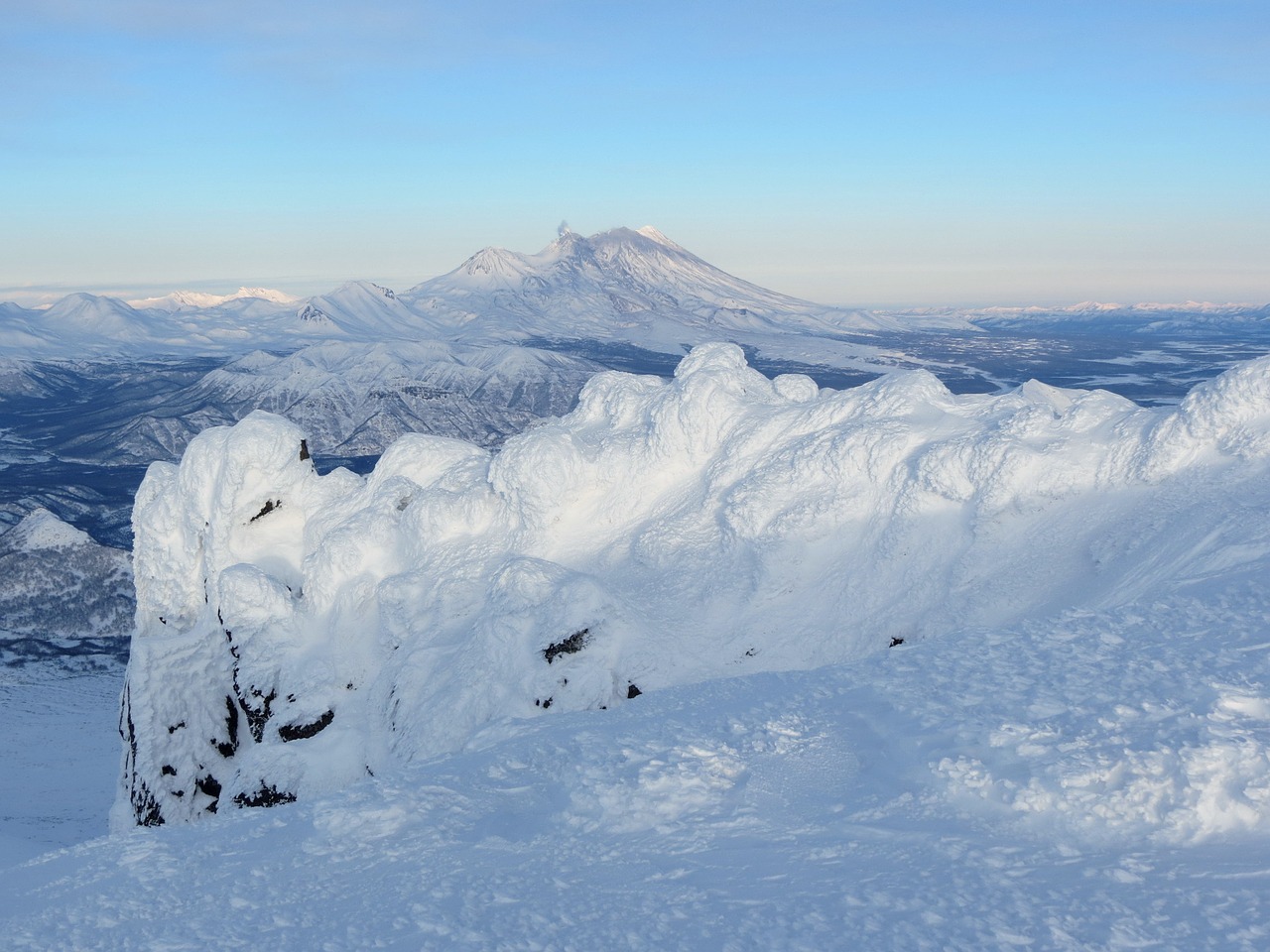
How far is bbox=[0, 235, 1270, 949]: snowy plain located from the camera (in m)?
10.6

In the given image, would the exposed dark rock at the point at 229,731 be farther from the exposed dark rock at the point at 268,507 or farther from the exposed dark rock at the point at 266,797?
the exposed dark rock at the point at 268,507

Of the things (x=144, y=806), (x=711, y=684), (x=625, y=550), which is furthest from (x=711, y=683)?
(x=144, y=806)

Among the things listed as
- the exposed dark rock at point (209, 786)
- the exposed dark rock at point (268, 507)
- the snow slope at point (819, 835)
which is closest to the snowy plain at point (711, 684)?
the snow slope at point (819, 835)

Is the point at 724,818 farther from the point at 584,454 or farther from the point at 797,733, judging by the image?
the point at 584,454

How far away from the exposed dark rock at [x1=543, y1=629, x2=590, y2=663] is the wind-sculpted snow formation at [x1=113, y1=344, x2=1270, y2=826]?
0.08 meters

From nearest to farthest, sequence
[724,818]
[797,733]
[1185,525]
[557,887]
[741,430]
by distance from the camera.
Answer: [557,887] < [724,818] < [797,733] < [1185,525] < [741,430]

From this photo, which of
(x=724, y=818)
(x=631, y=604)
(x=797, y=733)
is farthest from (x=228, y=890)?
(x=631, y=604)

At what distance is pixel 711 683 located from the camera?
20594 mm

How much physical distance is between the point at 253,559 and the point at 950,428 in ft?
107

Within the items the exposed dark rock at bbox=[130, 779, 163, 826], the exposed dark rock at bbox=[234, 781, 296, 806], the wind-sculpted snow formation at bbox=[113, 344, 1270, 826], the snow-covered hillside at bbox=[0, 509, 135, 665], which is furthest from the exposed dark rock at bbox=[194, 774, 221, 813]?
the snow-covered hillside at bbox=[0, 509, 135, 665]

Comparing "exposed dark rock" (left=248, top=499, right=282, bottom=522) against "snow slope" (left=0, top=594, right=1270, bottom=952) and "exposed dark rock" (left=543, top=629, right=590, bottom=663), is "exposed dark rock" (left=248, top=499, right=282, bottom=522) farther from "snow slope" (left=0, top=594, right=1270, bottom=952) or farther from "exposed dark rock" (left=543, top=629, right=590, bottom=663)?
"snow slope" (left=0, top=594, right=1270, bottom=952)

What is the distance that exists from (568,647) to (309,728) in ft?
39.0

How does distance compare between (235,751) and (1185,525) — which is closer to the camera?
(1185,525)

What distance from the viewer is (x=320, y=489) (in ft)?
147
